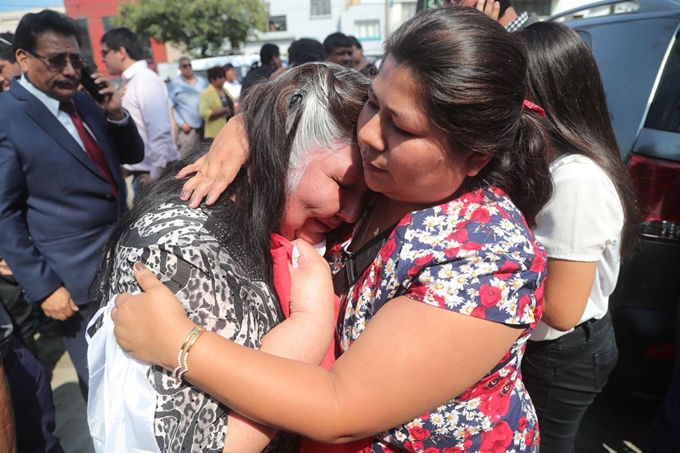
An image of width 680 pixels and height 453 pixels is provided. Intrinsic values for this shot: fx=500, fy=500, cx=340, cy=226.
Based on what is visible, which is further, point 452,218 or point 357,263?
point 357,263

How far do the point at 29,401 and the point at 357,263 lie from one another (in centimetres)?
151

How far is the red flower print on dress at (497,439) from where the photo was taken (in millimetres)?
1268

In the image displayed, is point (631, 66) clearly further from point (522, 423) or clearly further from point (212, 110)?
point (212, 110)

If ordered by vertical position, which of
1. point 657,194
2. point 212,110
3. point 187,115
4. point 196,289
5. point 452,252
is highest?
point 452,252

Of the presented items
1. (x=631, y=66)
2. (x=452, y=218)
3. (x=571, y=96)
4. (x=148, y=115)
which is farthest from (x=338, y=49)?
(x=452, y=218)

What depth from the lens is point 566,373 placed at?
203cm

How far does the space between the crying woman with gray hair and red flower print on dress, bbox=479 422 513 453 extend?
0.48m

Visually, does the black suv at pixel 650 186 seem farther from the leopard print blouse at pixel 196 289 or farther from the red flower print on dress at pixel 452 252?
the leopard print blouse at pixel 196 289

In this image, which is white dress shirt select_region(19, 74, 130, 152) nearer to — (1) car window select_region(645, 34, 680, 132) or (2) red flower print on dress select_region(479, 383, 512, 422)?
(2) red flower print on dress select_region(479, 383, 512, 422)

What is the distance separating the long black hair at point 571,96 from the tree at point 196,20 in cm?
3947

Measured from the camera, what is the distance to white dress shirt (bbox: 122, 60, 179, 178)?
527 centimetres

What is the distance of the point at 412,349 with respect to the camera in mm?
1002

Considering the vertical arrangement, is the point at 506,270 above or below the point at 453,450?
above

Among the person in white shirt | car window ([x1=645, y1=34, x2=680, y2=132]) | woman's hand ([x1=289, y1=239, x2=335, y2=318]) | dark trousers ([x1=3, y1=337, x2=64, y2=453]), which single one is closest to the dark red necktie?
dark trousers ([x1=3, y1=337, x2=64, y2=453])
